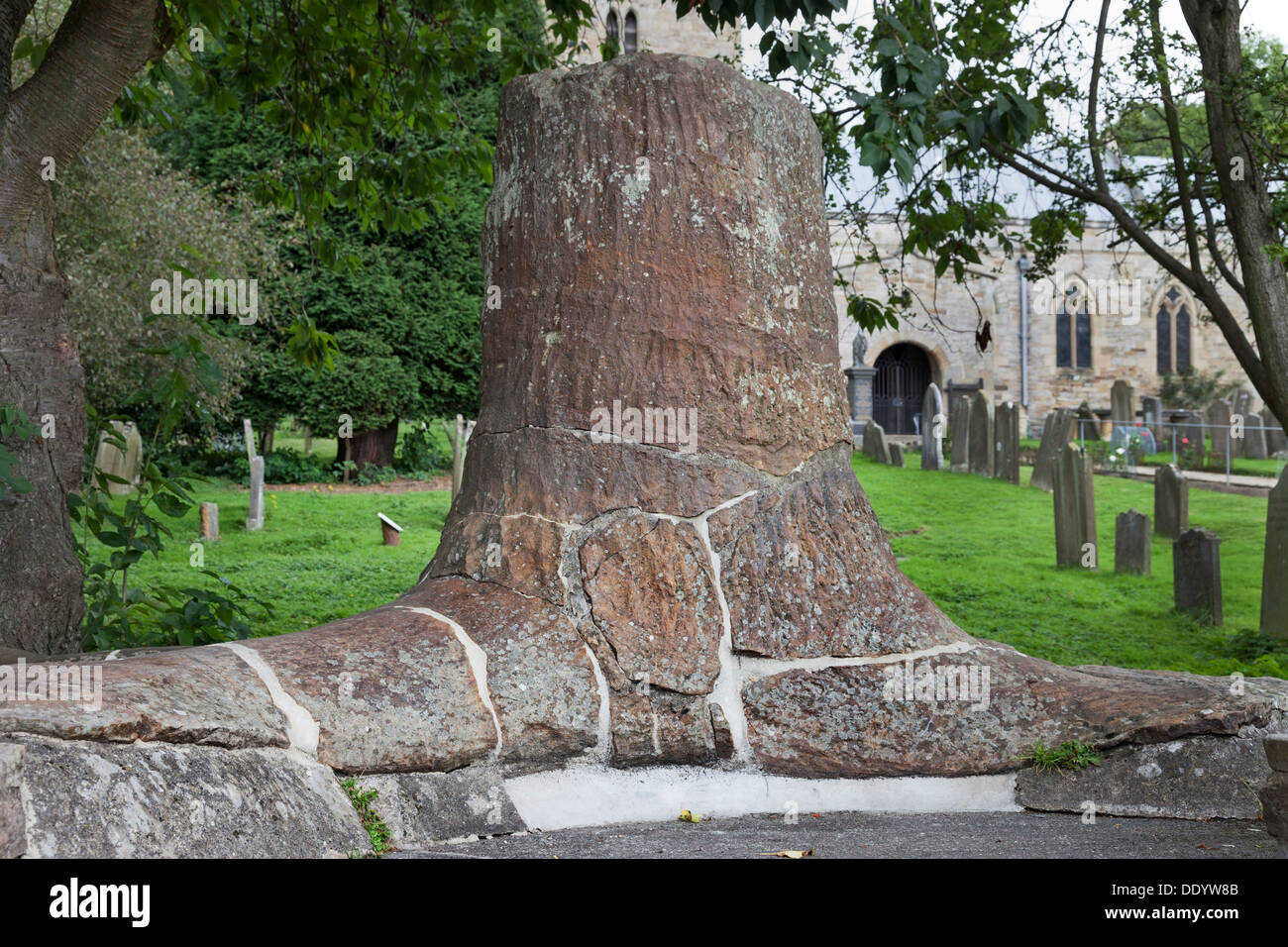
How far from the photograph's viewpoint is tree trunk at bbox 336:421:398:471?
18797 mm

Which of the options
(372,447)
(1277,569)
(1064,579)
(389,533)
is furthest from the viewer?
(372,447)

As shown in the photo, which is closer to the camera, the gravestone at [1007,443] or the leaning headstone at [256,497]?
the leaning headstone at [256,497]

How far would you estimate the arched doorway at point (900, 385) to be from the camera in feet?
102

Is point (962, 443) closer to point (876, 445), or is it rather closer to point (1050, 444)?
point (876, 445)

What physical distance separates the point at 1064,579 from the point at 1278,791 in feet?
25.6

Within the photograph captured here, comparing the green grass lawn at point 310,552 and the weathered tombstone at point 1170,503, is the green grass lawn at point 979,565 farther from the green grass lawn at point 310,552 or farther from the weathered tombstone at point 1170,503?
the weathered tombstone at point 1170,503

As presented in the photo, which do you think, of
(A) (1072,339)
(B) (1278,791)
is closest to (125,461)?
(B) (1278,791)

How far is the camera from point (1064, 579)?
403 inches

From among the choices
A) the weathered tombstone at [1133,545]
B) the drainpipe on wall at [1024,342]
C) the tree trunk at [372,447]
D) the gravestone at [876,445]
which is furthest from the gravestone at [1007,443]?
the drainpipe on wall at [1024,342]

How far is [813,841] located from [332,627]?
151 centimetres

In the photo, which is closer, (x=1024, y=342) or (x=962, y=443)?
(x=962, y=443)

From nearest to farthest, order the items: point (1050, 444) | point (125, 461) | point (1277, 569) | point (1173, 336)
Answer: point (1277, 569), point (125, 461), point (1050, 444), point (1173, 336)

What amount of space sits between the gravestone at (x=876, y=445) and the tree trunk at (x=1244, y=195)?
13.5m

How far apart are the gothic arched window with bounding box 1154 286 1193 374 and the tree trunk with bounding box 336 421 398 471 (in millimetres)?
22438
